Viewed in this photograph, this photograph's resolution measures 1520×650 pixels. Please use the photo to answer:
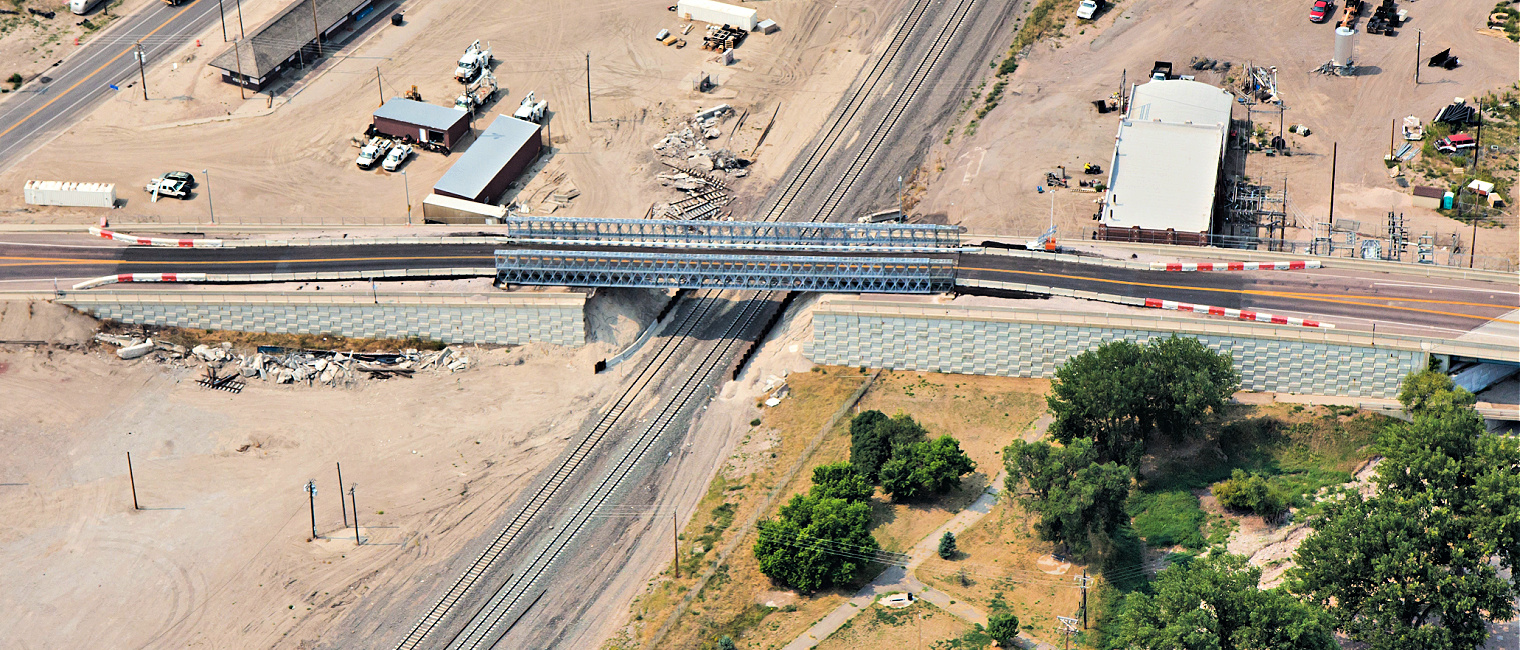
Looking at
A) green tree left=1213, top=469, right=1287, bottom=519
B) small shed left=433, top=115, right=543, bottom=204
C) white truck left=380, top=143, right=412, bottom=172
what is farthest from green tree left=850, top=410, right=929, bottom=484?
white truck left=380, top=143, right=412, bottom=172

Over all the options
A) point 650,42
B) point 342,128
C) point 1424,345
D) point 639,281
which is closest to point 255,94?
point 342,128

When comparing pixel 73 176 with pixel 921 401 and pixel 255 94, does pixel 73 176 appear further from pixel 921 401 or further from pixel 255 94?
pixel 921 401

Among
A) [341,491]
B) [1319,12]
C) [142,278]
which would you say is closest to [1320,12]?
[1319,12]

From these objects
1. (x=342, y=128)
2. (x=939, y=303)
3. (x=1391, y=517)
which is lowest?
(x=1391, y=517)

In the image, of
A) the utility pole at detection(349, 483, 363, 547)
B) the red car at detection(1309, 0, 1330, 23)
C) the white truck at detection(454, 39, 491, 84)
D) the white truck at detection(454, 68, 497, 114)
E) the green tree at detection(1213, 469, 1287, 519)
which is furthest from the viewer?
the red car at detection(1309, 0, 1330, 23)

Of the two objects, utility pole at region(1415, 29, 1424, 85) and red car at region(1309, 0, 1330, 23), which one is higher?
red car at region(1309, 0, 1330, 23)

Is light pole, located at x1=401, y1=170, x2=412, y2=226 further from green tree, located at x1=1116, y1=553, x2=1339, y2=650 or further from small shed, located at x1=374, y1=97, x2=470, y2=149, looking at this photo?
green tree, located at x1=1116, y1=553, x2=1339, y2=650
